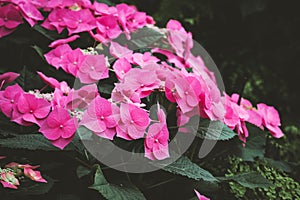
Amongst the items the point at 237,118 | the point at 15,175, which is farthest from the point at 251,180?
the point at 15,175

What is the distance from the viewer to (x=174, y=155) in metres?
1.22

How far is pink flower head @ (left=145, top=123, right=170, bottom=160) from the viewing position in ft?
3.75

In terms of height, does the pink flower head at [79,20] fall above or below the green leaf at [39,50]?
above

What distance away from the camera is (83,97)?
1205 millimetres

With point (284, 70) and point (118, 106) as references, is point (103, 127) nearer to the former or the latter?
point (118, 106)

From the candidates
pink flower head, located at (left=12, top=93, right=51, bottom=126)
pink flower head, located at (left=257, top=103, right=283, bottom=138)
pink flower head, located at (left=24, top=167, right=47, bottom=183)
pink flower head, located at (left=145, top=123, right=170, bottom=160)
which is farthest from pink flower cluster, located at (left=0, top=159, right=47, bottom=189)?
pink flower head, located at (left=257, top=103, right=283, bottom=138)

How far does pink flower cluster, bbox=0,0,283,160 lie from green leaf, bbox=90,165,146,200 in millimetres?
93

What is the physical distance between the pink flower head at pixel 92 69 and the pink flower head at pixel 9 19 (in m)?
0.34

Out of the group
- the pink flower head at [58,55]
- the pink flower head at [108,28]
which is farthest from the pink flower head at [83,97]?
the pink flower head at [108,28]

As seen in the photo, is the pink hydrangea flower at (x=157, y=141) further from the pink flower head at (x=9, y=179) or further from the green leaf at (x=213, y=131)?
the pink flower head at (x=9, y=179)

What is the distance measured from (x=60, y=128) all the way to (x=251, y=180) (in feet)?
1.78

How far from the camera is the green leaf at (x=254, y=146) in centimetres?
152

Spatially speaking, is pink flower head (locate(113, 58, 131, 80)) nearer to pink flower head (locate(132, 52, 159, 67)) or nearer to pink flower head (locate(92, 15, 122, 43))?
pink flower head (locate(132, 52, 159, 67))

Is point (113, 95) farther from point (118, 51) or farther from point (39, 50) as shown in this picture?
point (39, 50)
